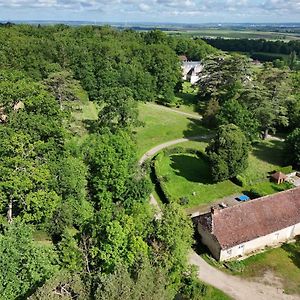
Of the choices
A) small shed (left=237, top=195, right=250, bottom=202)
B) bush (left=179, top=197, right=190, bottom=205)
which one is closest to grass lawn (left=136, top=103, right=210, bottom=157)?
bush (left=179, top=197, right=190, bottom=205)

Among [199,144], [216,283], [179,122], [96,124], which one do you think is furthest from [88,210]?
[179,122]

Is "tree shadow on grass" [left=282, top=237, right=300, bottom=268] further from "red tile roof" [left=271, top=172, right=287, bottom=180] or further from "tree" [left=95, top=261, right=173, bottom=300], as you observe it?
"tree" [left=95, top=261, right=173, bottom=300]

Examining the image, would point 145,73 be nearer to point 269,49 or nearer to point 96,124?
point 96,124

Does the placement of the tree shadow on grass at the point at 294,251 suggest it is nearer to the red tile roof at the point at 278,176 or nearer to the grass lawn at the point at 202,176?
the grass lawn at the point at 202,176

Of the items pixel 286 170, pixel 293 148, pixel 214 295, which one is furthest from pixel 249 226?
pixel 293 148

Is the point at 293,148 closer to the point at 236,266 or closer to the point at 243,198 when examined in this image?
the point at 243,198
